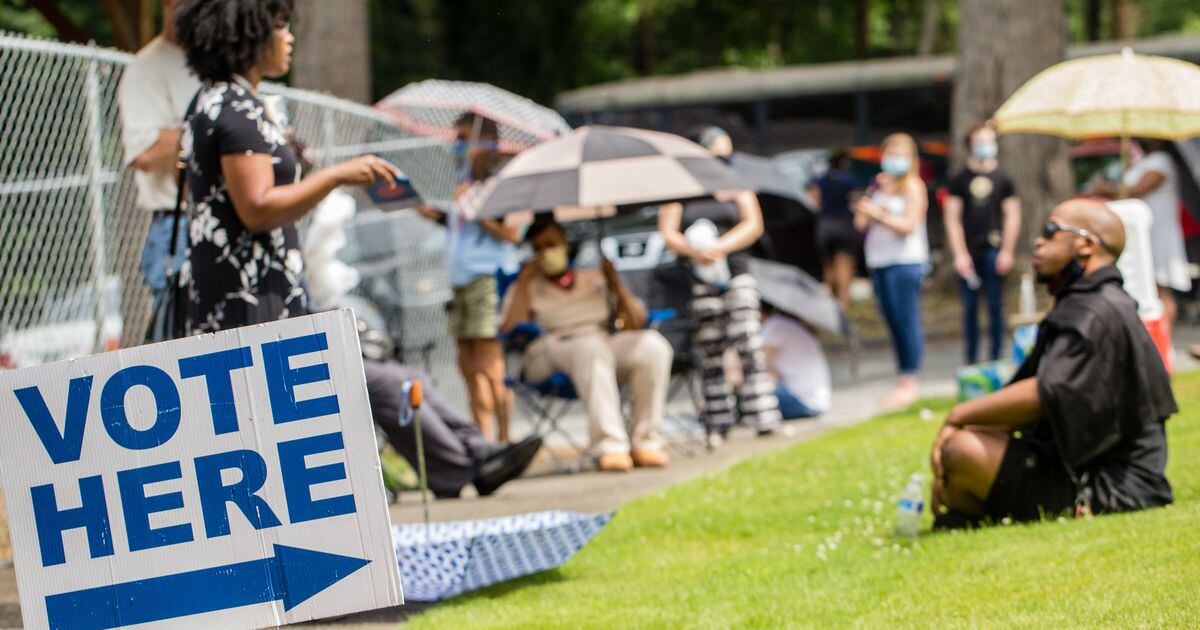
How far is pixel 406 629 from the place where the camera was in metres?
5.33

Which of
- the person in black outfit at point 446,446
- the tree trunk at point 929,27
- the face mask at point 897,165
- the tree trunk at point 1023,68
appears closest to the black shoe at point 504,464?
the person in black outfit at point 446,446

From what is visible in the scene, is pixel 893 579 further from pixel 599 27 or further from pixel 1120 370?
pixel 599 27

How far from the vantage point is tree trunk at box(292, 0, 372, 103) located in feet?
48.0

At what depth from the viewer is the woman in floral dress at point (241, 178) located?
4.77 metres

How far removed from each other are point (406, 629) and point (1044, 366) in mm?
2436

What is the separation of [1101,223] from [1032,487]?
1.02 metres

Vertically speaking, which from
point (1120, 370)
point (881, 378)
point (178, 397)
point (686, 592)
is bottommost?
point (881, 378)

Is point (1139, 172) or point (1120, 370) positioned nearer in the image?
point (1120, 370)

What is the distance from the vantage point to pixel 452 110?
11.8 m

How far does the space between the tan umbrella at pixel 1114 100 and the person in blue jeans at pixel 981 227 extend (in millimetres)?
2276

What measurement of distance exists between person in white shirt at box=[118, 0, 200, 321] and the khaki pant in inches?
155

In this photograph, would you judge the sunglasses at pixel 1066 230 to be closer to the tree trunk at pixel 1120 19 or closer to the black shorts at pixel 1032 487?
the black shorts at pixel 1032 487

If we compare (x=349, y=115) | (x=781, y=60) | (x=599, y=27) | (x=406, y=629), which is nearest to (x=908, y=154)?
(x=349, y=115)

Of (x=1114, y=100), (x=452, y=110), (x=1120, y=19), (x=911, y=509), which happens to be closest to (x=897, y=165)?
(x=1114, y=100)
